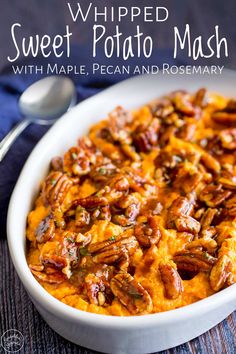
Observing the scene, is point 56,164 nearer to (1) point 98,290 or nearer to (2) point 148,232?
(2) point 148,232

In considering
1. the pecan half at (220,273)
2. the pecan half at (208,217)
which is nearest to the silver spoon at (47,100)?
the pecan half at (208,217)

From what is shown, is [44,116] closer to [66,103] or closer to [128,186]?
[66,103]

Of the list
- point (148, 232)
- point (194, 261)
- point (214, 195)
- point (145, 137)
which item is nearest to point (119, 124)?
point (145, 137)

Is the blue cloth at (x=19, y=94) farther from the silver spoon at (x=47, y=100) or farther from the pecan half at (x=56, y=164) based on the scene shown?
the pecan half at (x=56, y=164)

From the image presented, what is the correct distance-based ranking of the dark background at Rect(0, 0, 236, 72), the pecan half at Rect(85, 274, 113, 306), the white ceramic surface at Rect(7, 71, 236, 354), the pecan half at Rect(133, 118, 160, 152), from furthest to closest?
the dark background at Rect(0, 0, 236, 72) → the pecan half at Rect(133, 118, 160, 152) → the pecan half at Rect(85, 274, 113, 306) → the white ceramic surface at Rect(7, 71, 236, 354)

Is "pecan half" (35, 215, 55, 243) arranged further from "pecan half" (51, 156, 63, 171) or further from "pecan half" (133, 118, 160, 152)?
"pecan half" (133, 118, 160, 152)

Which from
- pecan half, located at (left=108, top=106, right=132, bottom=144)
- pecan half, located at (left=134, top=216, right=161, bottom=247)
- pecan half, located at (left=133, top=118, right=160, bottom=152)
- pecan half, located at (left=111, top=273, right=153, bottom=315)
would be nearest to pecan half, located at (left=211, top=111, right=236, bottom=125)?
pecan half, located at (left=133, top=118, right=160, bottom=152)

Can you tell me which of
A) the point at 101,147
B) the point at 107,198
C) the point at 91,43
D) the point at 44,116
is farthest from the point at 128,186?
the point at 91,43
